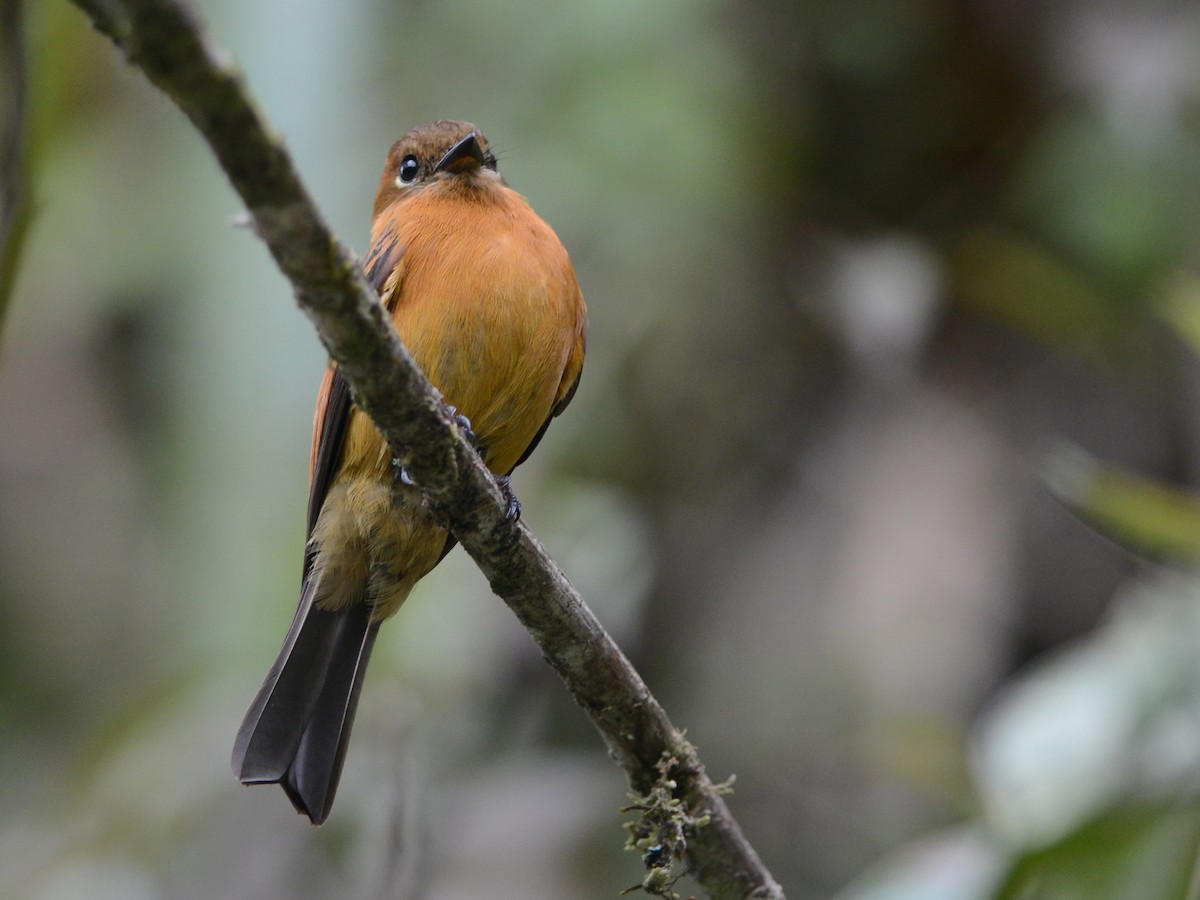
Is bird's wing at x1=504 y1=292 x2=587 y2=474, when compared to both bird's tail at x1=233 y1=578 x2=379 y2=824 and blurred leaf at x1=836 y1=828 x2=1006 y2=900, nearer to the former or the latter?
bird's tail at x1=233 y1=578 x2=379 y2=824

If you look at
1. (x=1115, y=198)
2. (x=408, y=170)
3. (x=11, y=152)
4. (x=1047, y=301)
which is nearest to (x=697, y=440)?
(x=1047, y=301)

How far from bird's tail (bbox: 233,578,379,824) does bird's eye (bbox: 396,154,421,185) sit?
1211mm

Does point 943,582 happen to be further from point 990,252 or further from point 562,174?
point 562,174

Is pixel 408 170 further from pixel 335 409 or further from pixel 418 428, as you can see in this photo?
pixel 418 428

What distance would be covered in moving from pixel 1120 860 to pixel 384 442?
5.39ft

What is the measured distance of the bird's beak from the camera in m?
3.64

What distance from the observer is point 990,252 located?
17.4ft

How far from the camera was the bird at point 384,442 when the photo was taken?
305 centimetres

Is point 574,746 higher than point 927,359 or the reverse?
the reverse

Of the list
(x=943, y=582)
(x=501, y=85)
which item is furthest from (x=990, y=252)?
(x=501, y=85)

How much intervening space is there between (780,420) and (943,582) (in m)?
1.03

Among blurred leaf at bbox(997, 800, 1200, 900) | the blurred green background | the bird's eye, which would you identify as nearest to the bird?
the bird's eye

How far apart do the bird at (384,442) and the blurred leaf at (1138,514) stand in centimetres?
124

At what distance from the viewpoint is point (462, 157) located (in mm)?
3688
